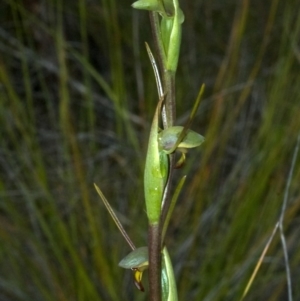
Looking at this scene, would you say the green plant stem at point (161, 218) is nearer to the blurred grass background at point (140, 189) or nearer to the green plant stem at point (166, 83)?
the green plant stem at point (166, 83)

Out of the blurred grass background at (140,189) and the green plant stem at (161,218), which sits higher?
the green plant stem at (161,218)

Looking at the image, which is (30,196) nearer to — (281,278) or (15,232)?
(15,232)

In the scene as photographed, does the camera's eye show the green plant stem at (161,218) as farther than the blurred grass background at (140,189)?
No

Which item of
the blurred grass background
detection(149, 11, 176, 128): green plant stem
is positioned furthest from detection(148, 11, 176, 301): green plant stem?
the blurred grass background

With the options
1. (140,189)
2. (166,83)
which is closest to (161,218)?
(166,83)

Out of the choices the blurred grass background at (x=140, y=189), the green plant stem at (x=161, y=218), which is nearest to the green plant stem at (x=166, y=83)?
the green plant stem at (x=161, y=218)

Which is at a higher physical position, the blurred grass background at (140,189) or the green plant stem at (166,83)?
the green plant stem at (166,83)

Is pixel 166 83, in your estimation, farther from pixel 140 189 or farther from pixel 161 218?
pixel 140 189

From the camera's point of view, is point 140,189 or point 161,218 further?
point 140,189

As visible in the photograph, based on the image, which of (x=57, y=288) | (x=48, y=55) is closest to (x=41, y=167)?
(x=57, y=288)

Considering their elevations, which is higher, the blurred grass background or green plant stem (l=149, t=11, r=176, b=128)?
green plant stem (l=149, t=11, r=176, b=128)

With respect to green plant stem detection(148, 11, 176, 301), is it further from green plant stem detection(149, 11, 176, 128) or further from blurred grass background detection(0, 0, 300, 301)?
blurred grass background detection(0, 0, 300, 301)
